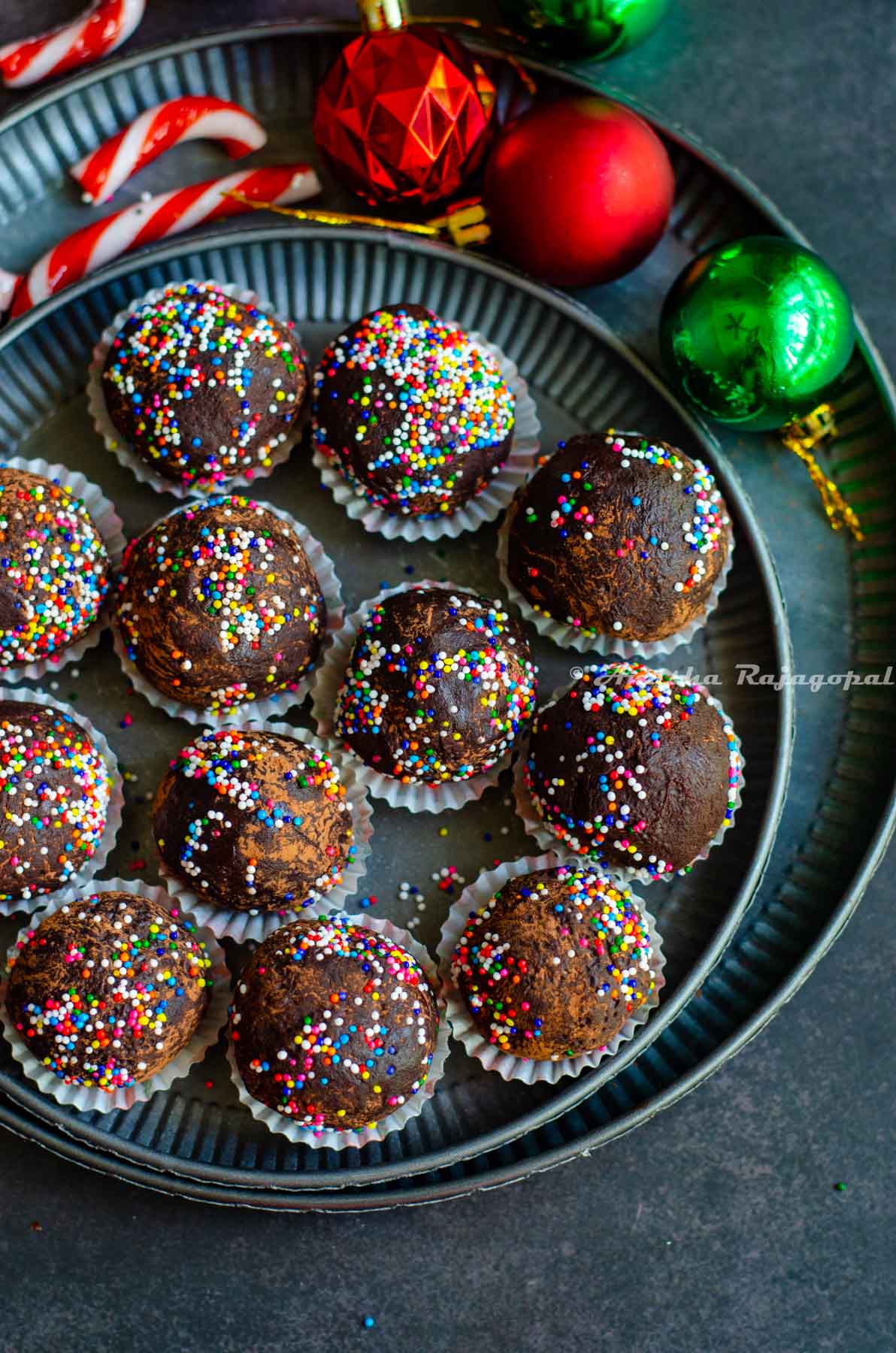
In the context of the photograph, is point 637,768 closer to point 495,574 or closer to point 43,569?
point 495,574

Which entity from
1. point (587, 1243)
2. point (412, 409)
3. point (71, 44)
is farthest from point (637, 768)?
point (71, 44)

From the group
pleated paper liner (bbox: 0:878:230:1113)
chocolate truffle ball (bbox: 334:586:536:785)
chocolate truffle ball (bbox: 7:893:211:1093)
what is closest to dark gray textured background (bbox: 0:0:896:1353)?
pleated paper liner (bbox: 0:878:230:1113)

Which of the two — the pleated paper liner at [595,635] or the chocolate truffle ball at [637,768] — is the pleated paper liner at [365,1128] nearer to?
the chocolate truffle ball at [637,768]

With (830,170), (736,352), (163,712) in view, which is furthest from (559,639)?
(830,170)

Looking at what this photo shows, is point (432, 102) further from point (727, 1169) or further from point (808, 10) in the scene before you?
point (727, 1169)

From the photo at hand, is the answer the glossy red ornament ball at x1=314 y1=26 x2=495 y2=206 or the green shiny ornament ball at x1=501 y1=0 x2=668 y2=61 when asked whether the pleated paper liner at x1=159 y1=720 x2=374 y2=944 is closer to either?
the glossy red ornament ball at x1=314 y1=26 x2=495 y2=206

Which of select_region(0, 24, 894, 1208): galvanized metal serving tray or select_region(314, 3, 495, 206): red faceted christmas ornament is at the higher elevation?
select_region(314, 3, 495, 206): red faceted christmas ornament
